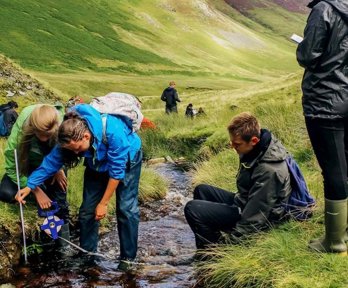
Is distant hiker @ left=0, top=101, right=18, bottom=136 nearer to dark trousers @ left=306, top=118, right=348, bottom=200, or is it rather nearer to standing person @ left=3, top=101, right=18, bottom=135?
standing person @ left=3, top=101, right=18, bottom=135

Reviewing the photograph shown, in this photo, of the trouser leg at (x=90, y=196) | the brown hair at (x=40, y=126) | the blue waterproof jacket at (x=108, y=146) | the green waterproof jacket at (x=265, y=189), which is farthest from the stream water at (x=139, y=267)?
the brown hair at (x=40, y=126)

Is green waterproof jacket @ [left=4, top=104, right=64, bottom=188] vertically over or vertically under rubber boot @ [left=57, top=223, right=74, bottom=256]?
over

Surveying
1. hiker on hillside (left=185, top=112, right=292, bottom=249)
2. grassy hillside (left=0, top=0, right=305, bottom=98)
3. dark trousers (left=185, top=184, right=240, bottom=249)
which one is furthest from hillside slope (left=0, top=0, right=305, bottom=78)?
hiker on hillside (left=185, top=112, right=292, bottom=249)

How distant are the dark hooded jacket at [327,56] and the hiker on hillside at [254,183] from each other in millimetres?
1024

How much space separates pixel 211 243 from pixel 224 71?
353 ft

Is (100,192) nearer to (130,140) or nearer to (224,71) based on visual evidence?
(130,140)

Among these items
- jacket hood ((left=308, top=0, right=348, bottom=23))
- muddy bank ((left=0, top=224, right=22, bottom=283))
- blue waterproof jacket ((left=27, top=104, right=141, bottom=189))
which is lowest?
muddy bank ((left=0, top=224, right=22, bottom=283))

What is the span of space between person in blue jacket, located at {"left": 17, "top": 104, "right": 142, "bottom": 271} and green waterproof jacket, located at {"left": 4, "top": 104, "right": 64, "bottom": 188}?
0.51 metres

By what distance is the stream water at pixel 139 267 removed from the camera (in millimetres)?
6074

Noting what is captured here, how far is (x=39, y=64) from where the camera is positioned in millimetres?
74812

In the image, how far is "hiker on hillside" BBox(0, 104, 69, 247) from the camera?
247 inches

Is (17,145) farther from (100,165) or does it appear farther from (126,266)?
(126,266)

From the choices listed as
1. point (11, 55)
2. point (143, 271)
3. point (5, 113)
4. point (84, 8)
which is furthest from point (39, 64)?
point (143, 271)

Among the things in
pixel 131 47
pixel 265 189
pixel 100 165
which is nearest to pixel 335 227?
pixel 265 189
